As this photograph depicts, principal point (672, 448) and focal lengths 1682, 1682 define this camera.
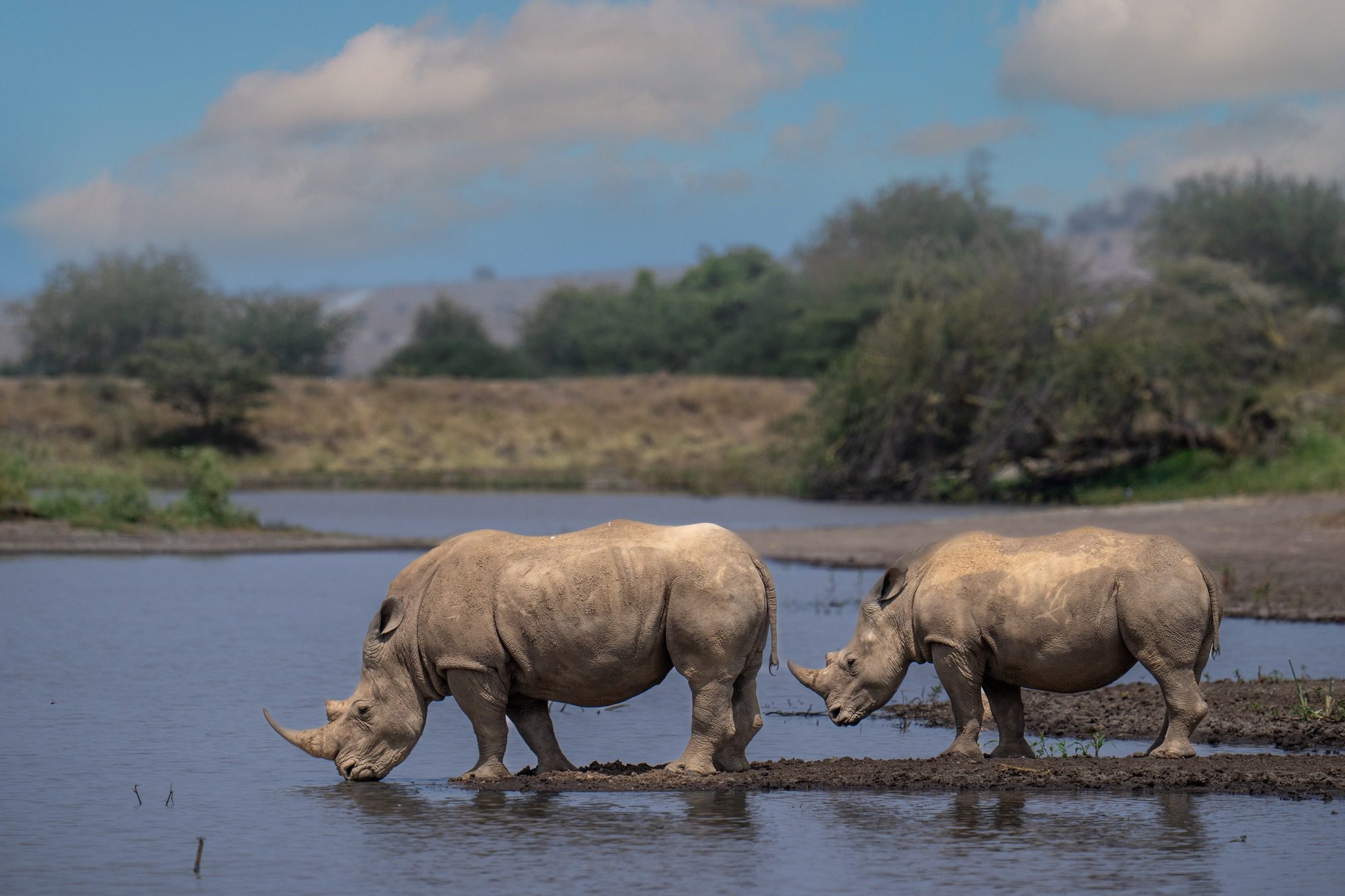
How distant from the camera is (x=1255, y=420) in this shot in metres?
36.0

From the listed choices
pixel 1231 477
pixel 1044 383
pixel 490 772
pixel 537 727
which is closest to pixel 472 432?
pixel 1044 383

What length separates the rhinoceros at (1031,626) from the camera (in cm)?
956

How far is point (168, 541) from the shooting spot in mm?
27625

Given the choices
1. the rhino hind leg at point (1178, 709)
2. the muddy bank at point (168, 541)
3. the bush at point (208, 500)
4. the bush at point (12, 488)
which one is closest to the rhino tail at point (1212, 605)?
the rhino hind leg at point (1178, 709)

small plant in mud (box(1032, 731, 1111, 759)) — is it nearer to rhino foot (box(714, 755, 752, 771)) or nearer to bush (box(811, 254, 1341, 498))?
rhino foot (box(714, 755, 752, 771))

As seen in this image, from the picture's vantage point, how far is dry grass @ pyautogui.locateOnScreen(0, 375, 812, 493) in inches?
1948

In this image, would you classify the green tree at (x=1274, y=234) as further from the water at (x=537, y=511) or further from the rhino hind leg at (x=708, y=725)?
the rhino hind leg at (x=708, y=725)

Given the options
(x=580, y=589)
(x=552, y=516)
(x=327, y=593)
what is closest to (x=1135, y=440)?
(x=552, y=516)

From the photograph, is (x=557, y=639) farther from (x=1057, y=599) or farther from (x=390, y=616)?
(x=1057, y=599)

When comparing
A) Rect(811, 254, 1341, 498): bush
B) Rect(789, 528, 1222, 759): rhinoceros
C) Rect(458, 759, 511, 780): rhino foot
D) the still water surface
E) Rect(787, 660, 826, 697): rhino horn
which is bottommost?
the still water surface

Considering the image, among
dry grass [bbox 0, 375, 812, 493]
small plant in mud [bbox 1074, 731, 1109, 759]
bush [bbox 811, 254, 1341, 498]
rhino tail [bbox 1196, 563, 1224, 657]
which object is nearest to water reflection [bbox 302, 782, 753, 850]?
small plant in mud [bbox 1074, 731, 1109, 759]

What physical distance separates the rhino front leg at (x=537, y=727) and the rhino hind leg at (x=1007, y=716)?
2601 millimetres

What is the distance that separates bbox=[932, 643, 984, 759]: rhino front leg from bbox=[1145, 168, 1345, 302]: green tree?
4760 centimetres

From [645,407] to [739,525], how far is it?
→ 1141 inches
